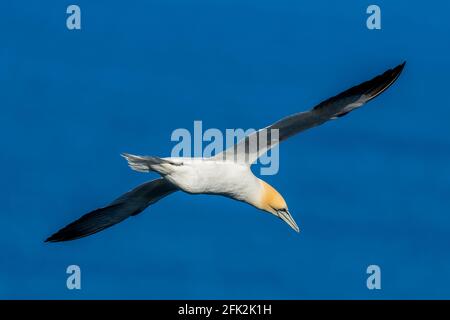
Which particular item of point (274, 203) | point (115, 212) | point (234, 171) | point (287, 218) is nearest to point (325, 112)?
point (234, 171)

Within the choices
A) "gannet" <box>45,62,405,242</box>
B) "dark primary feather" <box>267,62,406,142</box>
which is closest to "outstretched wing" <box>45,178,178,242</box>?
"gannet" <box>45,62,405,242</box>

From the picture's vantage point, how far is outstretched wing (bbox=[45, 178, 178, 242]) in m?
17.8

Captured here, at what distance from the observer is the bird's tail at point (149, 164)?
1605 cm

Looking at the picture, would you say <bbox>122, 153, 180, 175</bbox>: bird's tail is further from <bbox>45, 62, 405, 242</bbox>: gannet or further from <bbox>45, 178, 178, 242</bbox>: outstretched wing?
<bbox>45, 178, 178, 242</bbox>: outstretched wing

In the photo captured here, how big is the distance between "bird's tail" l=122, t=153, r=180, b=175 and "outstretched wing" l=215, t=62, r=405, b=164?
82 centimetres

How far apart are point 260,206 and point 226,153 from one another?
1.02 meters

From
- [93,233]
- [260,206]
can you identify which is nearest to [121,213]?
[93,233]

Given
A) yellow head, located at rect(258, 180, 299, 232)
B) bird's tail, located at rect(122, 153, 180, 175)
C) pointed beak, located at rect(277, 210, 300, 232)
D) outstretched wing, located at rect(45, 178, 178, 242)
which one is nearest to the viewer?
bird's tail, located at rect(122, 153, 180, 175)

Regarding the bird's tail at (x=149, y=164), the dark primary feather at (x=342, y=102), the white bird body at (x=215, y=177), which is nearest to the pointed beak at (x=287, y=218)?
the white bird body at (x=215, y=177)

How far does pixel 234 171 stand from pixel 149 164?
3.46 ft

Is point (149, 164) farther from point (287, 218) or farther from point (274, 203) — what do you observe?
point (287, 218)

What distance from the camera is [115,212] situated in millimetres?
17969

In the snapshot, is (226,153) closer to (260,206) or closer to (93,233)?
(260,206)

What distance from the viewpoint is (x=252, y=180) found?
668 inches
